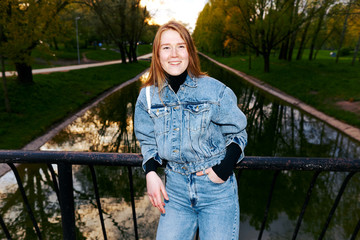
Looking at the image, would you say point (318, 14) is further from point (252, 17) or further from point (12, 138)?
point (12, 138)

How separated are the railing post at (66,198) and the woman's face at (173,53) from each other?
3.23 ft

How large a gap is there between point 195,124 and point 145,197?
445 cm

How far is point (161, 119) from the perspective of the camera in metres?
1.64

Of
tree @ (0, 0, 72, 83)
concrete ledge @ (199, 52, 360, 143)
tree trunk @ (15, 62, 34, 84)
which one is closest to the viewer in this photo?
tree @ (0, 0, 72, 83)

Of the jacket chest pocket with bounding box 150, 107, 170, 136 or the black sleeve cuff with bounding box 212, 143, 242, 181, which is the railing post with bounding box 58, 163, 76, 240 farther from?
the black sleeve cuff with bounding box 212, 143, 242, 181

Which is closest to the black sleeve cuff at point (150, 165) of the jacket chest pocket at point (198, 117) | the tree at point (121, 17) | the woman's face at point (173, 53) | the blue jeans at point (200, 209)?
the blue jeans at point (200, 209)

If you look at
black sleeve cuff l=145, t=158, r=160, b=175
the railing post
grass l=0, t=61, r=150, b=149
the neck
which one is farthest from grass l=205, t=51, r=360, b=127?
grass l=0, t=61, r=150, b=149

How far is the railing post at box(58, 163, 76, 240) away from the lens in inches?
69.5

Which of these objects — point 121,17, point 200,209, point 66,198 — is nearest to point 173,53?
point 200,209

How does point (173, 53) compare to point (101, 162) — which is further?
point (101, 162)

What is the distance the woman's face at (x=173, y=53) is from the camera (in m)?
1.62

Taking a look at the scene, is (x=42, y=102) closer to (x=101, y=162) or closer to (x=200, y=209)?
(x=101, y=162)

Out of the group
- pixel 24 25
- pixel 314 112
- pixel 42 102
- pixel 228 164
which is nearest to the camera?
pixel 228 164

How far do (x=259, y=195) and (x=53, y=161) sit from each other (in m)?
5.02
